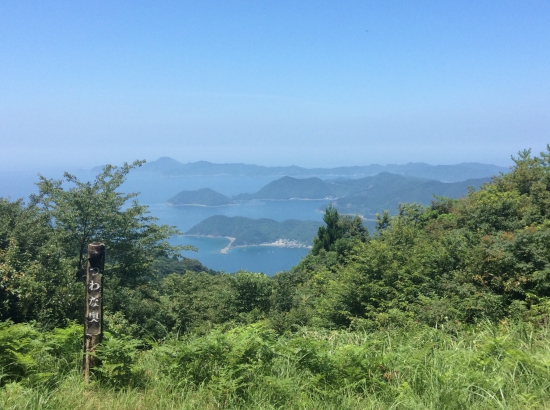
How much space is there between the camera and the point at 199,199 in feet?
545

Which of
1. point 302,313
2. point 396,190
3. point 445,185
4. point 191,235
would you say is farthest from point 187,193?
point 302,313

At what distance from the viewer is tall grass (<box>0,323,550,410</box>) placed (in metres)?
2.83

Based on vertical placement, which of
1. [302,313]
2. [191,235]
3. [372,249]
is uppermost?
[372,249]

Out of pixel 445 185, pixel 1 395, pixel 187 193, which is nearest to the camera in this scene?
pixel 1 395

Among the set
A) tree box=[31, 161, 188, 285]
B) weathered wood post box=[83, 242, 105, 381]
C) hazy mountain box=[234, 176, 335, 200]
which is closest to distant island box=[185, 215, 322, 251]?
hazy mountain box=[234, 176, 335, 200]

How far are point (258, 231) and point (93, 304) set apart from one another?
10779cm

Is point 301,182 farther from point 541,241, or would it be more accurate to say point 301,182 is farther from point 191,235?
point 541,241

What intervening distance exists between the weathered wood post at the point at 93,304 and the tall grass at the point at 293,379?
11 cm

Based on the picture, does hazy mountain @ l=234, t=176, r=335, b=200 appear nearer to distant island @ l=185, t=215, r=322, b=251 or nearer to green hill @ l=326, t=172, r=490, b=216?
green hill @ l=326, t=172, r=490, b=216

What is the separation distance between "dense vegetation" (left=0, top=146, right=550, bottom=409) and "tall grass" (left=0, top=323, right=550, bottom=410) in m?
0.01

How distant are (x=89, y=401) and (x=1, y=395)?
60 centimetres

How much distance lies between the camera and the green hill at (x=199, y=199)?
163 meters

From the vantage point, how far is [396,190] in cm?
14438

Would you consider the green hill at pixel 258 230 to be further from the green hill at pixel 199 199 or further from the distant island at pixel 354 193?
the green hill at pixel 199 199
